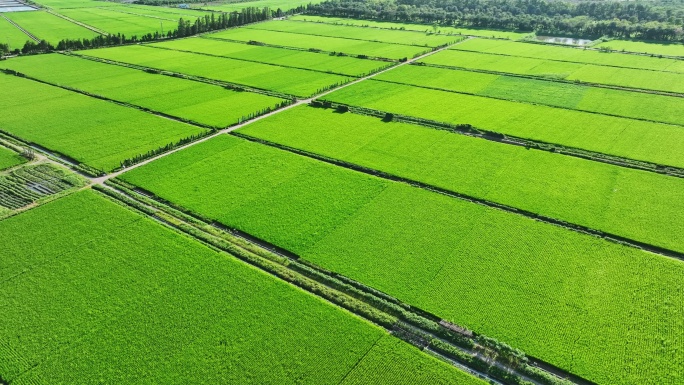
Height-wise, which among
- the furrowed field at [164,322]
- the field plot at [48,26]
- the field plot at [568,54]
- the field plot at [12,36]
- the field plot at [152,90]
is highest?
the field plot at [568,54]

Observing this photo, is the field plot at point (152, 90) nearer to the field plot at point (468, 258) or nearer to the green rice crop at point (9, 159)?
the field plot at point (468, 258)

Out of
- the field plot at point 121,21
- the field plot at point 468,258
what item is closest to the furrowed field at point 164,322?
the field plot at point 468,258

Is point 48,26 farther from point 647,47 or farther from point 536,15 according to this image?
point 647,47

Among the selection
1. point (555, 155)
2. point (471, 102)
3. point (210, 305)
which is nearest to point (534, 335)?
point (210, 305)

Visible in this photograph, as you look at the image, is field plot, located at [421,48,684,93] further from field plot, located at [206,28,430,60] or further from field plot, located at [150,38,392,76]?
field plot, located at [150,38,392,76]

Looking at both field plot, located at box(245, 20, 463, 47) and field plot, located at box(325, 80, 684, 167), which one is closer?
field plot, located at box(325, 80, 684, 167)

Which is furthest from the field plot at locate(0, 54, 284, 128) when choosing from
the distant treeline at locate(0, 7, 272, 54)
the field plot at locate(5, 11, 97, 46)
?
the field plot at locate(5, 11, 97, 46)

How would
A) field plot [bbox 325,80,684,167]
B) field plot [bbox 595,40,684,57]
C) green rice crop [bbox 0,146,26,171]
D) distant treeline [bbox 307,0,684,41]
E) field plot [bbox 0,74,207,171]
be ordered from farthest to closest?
distant treeline [bbox 307,0,684,41]
field plot [bbox 595,40,684,57]
field plot [bbox 325,80,684,167]
field plot [bbox 0,74,207,171]
green rice crop [bbox 0,146,26,171]
